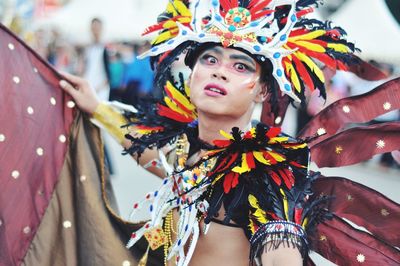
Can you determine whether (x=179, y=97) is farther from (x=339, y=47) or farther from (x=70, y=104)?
(x=339, y=47)

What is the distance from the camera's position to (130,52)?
13.2 meters

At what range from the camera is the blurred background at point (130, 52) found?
7066mm

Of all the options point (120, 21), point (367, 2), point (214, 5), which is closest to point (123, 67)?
point (367, 2)

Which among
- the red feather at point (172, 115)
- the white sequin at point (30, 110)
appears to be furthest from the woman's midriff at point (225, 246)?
the white sequin at point (30, 110)

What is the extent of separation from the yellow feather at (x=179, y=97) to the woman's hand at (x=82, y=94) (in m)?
0.39

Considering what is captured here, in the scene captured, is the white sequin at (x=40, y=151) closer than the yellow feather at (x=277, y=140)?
No

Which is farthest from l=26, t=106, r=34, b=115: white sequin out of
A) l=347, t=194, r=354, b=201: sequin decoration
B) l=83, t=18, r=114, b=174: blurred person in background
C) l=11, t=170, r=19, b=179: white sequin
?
l=83, t=18, r=114, b=174: blurred person in background

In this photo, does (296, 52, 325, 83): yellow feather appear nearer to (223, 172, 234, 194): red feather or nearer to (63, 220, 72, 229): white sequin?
(223, 172, 234, 194): red feather

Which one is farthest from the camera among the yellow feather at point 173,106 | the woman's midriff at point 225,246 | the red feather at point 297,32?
the yellow feather at point 173,106

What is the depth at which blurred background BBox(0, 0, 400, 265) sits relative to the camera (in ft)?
23.2

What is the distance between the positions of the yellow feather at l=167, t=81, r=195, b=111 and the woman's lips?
33cm

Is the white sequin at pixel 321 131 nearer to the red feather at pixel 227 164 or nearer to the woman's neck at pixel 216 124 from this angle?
the woman's neck at pixel 216 124

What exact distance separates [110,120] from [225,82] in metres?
0.76

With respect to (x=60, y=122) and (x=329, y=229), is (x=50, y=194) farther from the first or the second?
(x=329, y=229)
